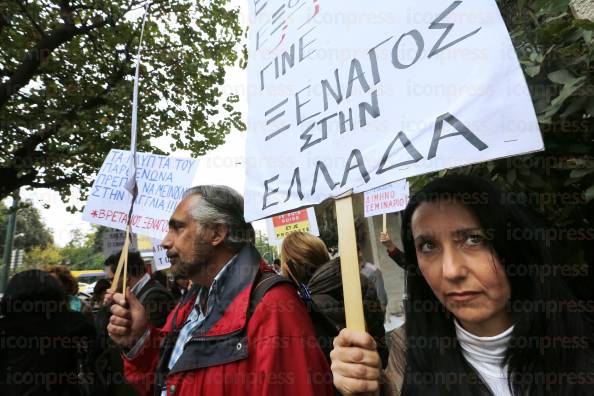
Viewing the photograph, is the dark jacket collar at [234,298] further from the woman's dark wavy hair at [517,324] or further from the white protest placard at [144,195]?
the white protest placard at [144,195]

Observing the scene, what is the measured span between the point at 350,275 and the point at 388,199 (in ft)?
15.1

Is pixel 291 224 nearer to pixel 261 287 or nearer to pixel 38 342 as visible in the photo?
pixel 38 342

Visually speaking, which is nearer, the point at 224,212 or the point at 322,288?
the point at 224,212

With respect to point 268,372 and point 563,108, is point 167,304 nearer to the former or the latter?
point 268,372

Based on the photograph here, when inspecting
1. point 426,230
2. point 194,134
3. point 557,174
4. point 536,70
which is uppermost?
point 194,134

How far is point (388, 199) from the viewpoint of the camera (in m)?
5.71

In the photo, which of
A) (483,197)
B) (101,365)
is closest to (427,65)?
(483,197)

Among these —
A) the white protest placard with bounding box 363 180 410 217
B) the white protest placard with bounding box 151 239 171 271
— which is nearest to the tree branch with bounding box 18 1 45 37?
the white protest placard with bounding box 151 239 171 271

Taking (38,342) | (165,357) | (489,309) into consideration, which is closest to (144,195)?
(38,342)

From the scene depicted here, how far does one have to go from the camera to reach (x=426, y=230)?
52.1 inches

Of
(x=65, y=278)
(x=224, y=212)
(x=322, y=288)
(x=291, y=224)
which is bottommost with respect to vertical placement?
(x=322, y=288)

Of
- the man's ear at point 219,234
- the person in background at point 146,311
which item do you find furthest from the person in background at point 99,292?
the man's ear at point 219,234

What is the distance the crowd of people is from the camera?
1208mm

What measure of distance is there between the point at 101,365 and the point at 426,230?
2.75 m
